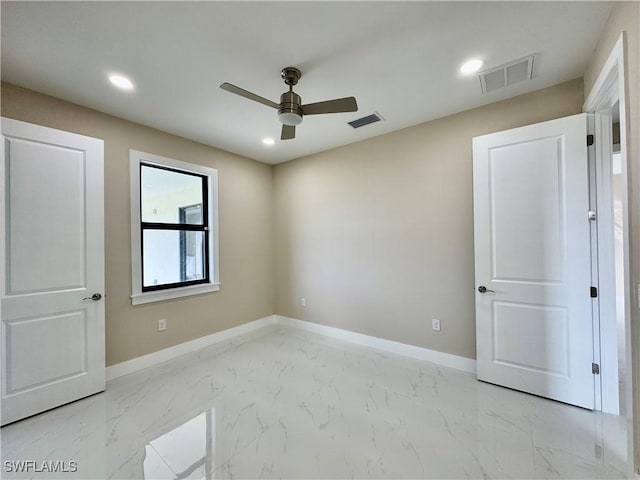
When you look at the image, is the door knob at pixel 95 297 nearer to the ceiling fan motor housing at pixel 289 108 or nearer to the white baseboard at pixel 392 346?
the ceiling fan motor housing at pixel 289 108

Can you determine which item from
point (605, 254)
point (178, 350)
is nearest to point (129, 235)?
point (178, 350)

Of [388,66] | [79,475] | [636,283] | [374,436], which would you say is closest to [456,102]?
[388,66]

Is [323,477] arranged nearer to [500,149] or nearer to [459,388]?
[459,388]

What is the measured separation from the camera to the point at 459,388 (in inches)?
98.3

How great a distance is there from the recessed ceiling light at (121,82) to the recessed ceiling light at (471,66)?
2.66 m

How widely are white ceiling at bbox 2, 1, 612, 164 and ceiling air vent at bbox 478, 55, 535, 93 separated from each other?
0.22 feet

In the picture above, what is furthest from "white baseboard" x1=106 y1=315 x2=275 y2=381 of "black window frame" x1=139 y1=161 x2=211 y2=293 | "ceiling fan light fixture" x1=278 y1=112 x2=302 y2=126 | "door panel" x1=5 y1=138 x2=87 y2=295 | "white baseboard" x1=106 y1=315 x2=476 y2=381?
"ceiling fan light fixture" x1=278 y1=112 x2=302 y2=126

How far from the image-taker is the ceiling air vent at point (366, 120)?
9.52 ft

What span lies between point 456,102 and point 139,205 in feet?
11.3

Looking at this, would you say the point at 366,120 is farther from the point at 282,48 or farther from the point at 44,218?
the point at 44,218

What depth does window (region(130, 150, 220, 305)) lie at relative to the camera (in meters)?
3.01

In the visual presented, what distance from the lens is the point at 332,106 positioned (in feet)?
6.41

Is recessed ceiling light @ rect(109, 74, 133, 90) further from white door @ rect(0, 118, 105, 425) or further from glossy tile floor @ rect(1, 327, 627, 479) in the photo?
glossy tile floor @ rect(1, 327, 627, 479)

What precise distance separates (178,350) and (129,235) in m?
1.46
